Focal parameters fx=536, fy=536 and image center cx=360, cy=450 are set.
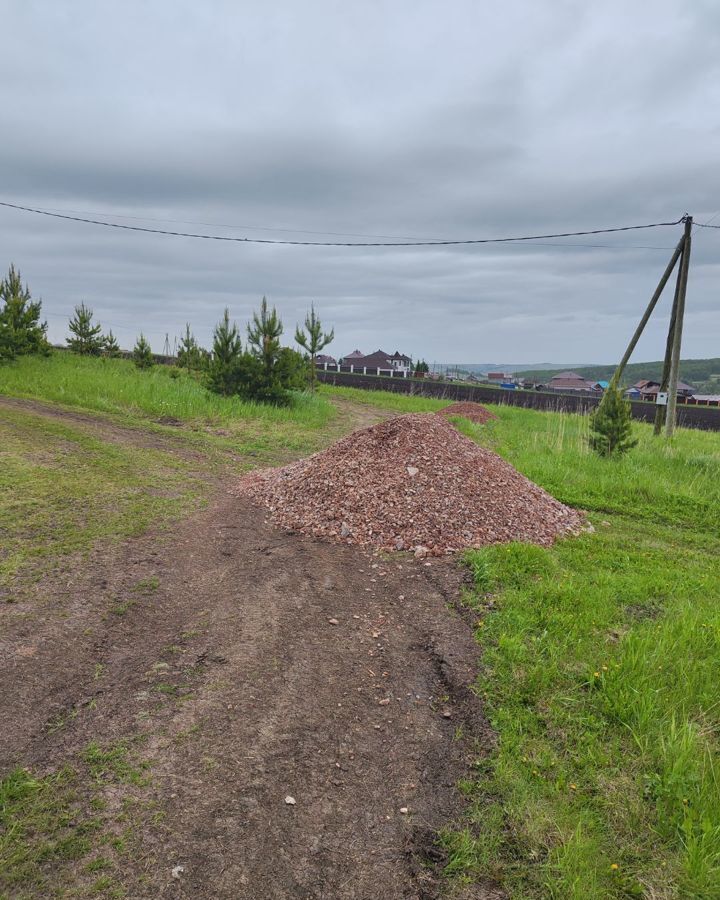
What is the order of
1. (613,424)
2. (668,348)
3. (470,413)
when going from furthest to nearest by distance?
(470,413)
(668,348)
(613,424)

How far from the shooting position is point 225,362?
17031 millimetres

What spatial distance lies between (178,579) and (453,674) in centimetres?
259

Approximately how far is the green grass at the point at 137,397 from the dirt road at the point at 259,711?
965cm

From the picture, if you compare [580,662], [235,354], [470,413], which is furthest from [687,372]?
[580,662]

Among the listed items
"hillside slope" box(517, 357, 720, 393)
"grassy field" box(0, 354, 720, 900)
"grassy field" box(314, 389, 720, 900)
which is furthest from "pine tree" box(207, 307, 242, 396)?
"hillside slope" box(517, 357, 720, 393)

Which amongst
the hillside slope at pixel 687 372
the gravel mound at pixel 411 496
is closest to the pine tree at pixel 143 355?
the gravel mound at pixel 411 496

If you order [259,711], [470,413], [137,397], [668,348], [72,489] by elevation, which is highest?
[668,348]

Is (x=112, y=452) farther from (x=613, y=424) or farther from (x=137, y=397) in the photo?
(x=613, y=424)

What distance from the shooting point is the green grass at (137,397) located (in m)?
14.0

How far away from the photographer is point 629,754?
9.34ft

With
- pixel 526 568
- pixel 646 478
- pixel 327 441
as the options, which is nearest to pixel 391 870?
pixel 526 568

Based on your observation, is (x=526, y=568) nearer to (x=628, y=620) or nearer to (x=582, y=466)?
(x=628, y=620)

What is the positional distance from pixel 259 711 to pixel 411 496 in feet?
12.5

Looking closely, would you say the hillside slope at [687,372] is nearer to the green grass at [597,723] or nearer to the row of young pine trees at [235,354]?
the row of young pine trees at [235,354]
